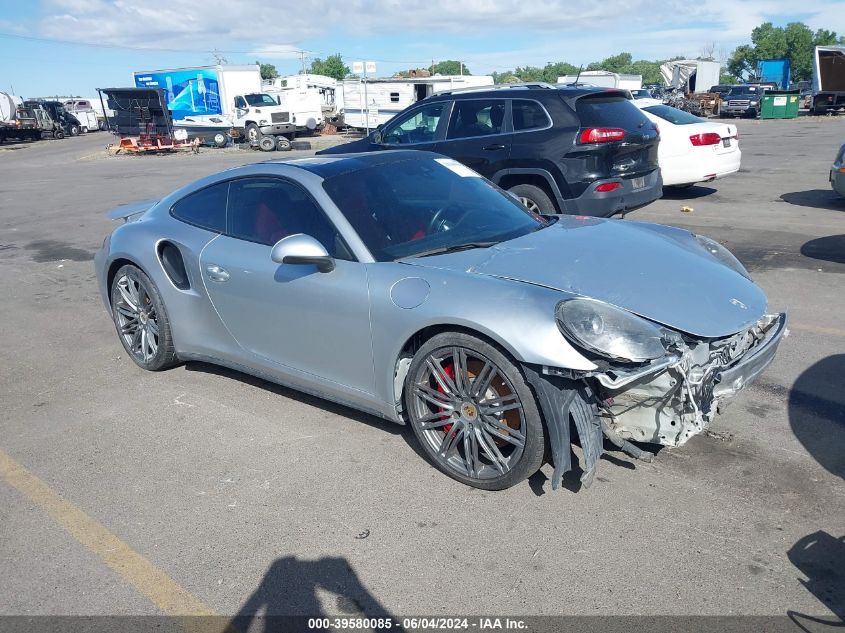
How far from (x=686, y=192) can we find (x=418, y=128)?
19.5 ft

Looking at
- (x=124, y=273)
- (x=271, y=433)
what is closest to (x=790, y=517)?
(x=271, y=433)

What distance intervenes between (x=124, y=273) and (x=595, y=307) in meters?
3.59

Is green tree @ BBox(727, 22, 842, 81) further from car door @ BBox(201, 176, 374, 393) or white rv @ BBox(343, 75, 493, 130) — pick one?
car door @ BBox(201, 176, 374, 393)

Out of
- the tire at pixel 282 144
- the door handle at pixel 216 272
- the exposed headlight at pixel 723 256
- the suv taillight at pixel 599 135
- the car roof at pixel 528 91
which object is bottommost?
the exposed headlight at pixel 723 256

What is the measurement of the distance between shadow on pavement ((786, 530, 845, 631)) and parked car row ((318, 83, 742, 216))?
5246 mm

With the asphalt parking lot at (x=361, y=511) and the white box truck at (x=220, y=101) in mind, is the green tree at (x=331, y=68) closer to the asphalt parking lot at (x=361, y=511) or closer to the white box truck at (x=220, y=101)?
the white box truck at (x=220, y=101)

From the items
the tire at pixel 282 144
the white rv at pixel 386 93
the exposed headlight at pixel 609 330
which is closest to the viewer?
the exposed headlight at pixel 609 330

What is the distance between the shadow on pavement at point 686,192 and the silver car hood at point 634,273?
8.68 metres

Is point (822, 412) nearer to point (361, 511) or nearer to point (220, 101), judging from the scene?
point (361, 511)

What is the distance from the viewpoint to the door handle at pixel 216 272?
14.4ft

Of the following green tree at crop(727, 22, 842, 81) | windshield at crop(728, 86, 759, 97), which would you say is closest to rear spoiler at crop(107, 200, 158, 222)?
windshield at crop(728, 86, 759, 97)

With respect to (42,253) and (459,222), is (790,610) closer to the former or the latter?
(459,222)

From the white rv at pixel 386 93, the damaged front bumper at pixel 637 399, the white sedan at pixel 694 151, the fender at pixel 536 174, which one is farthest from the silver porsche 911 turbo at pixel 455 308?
the white rv at pixel 386 93

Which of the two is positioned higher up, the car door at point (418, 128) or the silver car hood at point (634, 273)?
the car door at point (418, 128)
